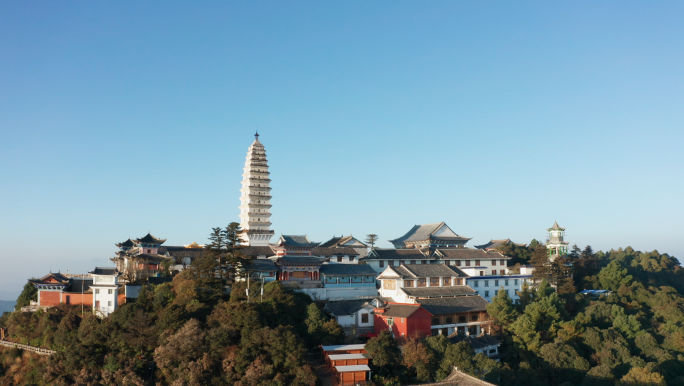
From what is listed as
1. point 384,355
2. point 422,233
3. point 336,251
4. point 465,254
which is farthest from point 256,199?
point 384,355

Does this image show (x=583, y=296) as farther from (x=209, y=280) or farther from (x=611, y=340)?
(x=209, y=280)

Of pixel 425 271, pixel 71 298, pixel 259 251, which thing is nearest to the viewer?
pixel 71 298

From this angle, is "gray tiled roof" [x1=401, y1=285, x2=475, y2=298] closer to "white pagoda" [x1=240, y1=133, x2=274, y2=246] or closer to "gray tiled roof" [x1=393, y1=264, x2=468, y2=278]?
"gray tiled roof" [x1=393, y1=264, x2=468, y2=278]

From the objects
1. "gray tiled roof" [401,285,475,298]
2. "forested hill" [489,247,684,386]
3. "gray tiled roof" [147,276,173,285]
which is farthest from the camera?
"gray tiled roof" [401,285,475,298]

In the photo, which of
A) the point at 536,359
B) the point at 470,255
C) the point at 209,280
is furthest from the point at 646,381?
the point at 209,280

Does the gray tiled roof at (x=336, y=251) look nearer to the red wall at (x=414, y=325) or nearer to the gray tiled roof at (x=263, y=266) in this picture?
the gray tiled roof at (x=263, y=266)

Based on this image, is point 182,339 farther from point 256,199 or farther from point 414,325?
point 256,199

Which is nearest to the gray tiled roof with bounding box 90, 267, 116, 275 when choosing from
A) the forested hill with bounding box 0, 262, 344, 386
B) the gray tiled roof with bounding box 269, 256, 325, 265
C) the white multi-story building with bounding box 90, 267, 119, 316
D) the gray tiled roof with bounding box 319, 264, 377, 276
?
the forested hill with bounding box 0, 262, 344, 386
